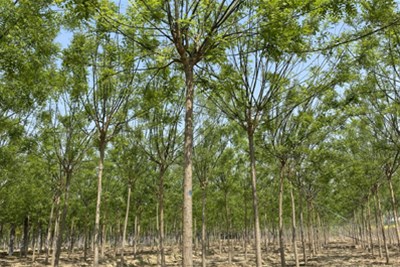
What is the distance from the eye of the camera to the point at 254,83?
9.34 m

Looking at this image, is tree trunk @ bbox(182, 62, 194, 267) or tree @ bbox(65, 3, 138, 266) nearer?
tree trunk @ bbox(182, 62, 194, 267)

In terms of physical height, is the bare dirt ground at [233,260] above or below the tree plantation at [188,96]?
below

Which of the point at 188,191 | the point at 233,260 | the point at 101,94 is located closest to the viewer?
the point at 188,191

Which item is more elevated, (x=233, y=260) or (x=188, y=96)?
(x=188, y=96)

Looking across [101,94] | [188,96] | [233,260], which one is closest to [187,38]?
[188,96]

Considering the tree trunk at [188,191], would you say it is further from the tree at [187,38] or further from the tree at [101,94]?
the tree at [101,94]

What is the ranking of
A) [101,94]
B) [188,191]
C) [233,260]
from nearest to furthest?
[188,191] < [101,94] < [233,260]

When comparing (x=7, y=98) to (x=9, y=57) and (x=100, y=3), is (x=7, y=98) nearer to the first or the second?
(x=9, y=57)

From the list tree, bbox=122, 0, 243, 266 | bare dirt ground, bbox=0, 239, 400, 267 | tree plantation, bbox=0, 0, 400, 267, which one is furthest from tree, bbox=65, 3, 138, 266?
bare dirt ground, bbox=0, 239, 400, 267

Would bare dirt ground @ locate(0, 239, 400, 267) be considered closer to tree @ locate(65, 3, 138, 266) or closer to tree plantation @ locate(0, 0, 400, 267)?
tree plantation @ locate(0, 0, 400, 267)

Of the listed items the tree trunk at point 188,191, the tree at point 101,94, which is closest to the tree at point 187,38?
the tree trunk at point 188,191

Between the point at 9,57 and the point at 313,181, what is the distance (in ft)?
65.8

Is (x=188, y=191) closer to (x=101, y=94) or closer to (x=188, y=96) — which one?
(x=188, y=96)

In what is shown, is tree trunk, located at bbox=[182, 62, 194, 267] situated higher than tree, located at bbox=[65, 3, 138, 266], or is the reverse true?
tree, located at bbox=[65, 3, 138, 266]
